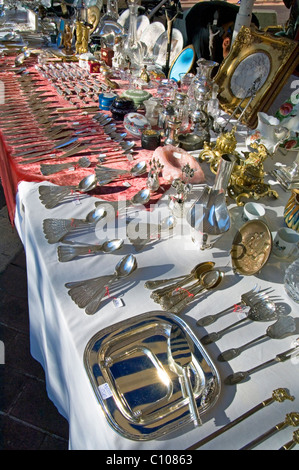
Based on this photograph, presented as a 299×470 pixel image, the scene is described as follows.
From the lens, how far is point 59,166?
1.03 metres

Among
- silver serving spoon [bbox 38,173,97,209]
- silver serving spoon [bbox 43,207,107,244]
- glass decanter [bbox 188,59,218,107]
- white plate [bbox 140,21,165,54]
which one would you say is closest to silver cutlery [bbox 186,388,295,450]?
silver serving spoon [bbox 43,207,107,244]

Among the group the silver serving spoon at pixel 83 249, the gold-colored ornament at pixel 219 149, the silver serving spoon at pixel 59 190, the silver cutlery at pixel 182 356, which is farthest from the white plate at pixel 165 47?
the silver cutlery at pixel 182 356

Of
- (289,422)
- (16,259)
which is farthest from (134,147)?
(289,422)

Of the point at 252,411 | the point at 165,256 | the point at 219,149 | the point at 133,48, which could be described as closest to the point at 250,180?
the point at 219,149

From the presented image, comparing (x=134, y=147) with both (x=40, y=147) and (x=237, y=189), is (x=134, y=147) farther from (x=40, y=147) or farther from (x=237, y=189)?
(x=237, y=189)

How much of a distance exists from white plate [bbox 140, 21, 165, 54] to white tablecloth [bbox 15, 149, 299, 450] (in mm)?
1471

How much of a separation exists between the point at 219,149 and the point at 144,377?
0.76 m

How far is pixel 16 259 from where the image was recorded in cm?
138

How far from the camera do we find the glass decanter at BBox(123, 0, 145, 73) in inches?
70.1

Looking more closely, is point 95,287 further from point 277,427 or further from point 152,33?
point 152,33

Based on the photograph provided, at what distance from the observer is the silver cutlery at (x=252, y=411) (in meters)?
0.49

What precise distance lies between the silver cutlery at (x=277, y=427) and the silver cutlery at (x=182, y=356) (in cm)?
10

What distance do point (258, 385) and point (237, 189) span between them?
563 mm

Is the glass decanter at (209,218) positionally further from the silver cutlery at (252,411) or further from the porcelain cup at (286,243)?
the silver cutlery at (252,411)
